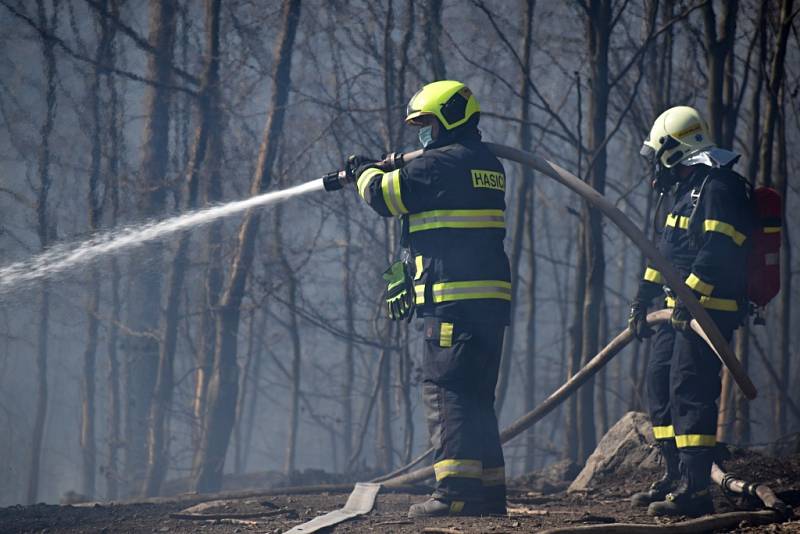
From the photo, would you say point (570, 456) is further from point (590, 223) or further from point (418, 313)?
point (418, 313)

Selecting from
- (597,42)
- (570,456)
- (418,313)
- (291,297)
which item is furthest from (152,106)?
(418,313)

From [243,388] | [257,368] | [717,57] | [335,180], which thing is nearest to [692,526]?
[335,180]

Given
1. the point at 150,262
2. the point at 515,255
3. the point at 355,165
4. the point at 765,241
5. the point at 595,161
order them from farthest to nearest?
the point at 150,262, the point at 515,255, the point at 595,161, the point at 355,165, the point at 765,241

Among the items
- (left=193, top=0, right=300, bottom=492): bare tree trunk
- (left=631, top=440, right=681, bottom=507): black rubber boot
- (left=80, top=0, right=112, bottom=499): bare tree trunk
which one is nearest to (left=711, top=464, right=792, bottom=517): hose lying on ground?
(left=631, top=440, right=681, bottom=507): black rubber boot

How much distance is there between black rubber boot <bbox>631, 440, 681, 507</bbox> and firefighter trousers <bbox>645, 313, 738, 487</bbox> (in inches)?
4.0

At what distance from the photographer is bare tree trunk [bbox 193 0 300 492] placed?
10688 millimetres

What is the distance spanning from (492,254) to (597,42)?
4.22 m

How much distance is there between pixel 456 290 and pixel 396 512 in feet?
4.96

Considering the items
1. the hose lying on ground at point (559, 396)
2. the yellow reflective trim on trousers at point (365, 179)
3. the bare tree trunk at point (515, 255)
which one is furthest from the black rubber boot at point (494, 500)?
the bare tree trunk at point (515, 255)

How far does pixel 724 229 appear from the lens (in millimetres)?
5535

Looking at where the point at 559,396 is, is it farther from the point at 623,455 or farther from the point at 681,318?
the point at 681,318

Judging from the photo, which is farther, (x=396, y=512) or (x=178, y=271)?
(x=178, y=271)

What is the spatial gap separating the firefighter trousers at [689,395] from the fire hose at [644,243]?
0.44 feet

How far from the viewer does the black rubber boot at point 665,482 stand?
5961 mm
